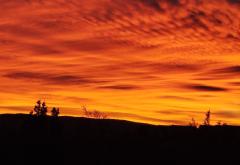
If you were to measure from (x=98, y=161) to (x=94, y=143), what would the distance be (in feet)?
17.3

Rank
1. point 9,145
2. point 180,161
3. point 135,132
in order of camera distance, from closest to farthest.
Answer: point 180,161
point 9,145
point 135,132

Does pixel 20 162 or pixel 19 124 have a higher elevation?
pixel 19 124

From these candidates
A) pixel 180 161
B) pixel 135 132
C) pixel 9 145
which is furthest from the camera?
pixel 135 132

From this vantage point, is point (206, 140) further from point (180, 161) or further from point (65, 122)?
point (65, 122)

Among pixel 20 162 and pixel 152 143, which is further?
pixel 152 143

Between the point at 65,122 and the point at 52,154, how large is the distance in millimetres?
12436

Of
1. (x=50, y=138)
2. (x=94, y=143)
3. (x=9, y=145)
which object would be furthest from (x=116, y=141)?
(x=9, y=145)

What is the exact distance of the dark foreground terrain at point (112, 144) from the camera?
48750 millimetres

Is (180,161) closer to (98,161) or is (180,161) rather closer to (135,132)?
(98,161)

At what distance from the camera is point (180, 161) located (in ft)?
157

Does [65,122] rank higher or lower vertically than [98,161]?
higher

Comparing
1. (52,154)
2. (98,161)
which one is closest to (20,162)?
(52,154)

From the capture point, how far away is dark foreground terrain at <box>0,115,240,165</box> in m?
48.8

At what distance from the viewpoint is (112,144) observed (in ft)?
174
